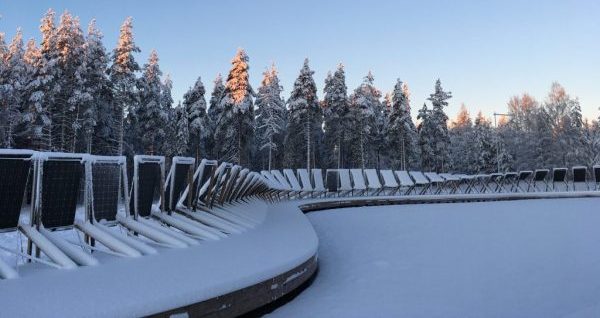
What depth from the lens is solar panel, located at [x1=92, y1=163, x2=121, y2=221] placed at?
4414 mm

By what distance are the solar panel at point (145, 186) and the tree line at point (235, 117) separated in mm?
27152

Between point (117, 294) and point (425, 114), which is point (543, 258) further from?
point (425, 114)

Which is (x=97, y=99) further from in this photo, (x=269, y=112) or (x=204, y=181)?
(x=204, y=181)

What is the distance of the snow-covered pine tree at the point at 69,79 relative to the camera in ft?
101

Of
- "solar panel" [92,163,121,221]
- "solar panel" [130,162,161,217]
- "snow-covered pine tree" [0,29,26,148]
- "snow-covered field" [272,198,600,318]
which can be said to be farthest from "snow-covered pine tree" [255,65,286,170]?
"solar panel" [92,163,121,221]

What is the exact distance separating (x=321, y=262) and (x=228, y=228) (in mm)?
1337

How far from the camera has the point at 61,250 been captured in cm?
355

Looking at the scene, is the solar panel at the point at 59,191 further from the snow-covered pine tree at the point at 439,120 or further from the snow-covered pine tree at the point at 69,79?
the snow-covered pine tree at the point at 439,120

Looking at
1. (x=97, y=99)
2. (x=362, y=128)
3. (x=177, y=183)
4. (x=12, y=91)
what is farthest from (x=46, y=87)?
(x=177, y=183)

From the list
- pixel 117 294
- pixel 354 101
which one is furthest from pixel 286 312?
pixel 354 101

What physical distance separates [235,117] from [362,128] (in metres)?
14.5

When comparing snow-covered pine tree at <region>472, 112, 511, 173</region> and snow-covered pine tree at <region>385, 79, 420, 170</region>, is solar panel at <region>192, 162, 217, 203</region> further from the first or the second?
snow-covered pine tree at <region>472, 112, 511, 173</region>

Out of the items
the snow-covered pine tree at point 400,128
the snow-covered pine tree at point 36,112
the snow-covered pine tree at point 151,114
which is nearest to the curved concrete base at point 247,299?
the snow-covered pine tree at point 36,112

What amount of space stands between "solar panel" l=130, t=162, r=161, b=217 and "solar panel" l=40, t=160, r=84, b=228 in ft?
2.88
